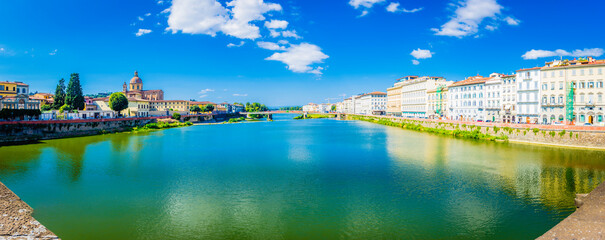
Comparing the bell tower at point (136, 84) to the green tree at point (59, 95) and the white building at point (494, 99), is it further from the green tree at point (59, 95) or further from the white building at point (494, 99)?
the white building at point (494, 99)

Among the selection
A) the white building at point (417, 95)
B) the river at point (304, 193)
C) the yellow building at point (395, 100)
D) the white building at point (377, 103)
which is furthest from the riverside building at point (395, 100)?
the river at point (304, 193)

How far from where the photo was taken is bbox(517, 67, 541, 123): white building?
4416cm

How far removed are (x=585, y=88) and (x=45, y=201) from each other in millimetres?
54193

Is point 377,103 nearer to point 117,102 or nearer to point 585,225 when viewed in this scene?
point 117,102

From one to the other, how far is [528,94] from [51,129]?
6781 centimetres

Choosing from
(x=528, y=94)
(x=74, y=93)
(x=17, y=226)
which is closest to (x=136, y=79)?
(x=74, y=93)

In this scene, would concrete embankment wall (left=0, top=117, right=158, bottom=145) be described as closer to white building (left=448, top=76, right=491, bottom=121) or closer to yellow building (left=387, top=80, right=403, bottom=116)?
white building (left=448, top=76, right=491, bottom=121)

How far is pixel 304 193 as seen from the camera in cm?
1670

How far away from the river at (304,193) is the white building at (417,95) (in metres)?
50.1

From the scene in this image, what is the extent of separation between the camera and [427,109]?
250 ft

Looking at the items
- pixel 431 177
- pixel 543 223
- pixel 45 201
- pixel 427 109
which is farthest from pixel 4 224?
pixel 427 109

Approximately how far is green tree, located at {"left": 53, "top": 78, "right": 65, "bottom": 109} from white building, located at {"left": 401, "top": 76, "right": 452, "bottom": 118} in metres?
80.0

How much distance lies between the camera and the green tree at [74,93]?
60806 mm

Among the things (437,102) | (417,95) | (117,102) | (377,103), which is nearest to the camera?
(117,102)
